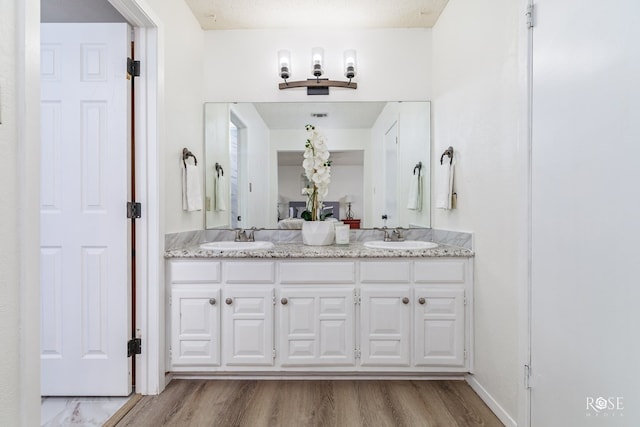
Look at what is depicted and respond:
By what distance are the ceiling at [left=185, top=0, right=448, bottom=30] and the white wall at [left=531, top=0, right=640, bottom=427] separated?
124 cm

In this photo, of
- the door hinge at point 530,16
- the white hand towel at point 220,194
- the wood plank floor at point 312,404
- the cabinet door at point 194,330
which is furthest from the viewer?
the white hand towel at point 220,194

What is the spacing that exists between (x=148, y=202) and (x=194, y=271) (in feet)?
1.63

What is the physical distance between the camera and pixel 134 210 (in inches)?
76.4

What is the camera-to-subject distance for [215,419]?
1.74m

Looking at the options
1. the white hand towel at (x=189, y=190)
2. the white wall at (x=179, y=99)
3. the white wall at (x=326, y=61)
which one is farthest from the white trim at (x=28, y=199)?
the white wall at (x=326, y=61)

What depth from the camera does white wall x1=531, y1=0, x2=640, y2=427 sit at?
39.5 inches

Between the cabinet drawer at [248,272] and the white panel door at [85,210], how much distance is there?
57 centimetres

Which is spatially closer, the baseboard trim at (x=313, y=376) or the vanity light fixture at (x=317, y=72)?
the baseboard trim at (x=313, y=376)

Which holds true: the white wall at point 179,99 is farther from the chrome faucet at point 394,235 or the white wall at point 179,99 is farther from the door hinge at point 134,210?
the chrome faucet at point 394,235

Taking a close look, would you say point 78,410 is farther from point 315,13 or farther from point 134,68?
point 315,13

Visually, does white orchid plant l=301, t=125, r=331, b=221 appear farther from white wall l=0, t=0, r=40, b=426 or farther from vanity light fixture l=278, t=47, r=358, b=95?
white wall l=0, t=0, r=40, b=426

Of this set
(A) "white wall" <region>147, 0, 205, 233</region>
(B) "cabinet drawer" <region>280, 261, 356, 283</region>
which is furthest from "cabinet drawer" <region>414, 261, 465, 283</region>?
(A) "white wall" <region>147, 0, 205, 233</region>

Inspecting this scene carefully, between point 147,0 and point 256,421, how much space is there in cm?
234

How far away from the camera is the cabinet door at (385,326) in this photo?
6.84 ft
